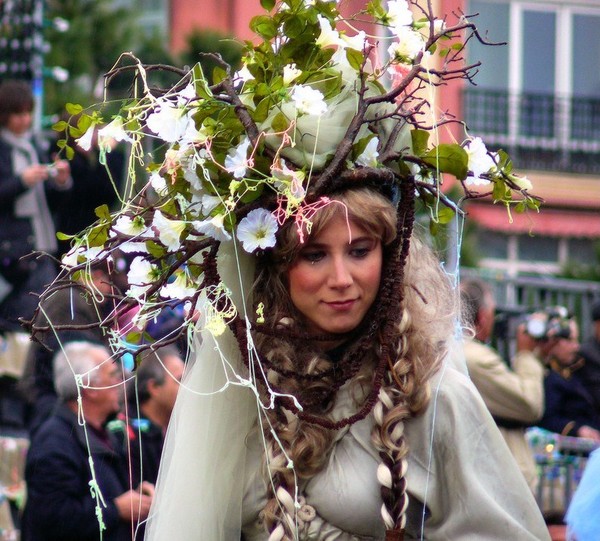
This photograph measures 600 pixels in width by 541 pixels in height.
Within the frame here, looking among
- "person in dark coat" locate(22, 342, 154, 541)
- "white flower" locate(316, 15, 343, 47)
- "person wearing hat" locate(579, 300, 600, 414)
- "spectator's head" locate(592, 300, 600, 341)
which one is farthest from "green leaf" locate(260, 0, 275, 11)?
"spectator's head" locate(592, 300, 600, 341)

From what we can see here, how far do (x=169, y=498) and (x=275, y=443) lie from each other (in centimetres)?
32

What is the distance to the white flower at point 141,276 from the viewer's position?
3.25 metres

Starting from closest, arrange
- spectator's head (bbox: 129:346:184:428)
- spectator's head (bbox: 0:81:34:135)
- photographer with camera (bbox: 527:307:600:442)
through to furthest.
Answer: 1. spectator's head (bbox: 129:346:184:428)
2. photographer with camera (bbox: 527:307:600:442)
3. spectator's head (bbox: 0:81:34:135)

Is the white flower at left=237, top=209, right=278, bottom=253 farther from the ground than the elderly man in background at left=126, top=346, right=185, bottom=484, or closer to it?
farther from the ground

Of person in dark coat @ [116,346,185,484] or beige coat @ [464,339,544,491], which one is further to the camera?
beige coat @ [464,339,544,491]

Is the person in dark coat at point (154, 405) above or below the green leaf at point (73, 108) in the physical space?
below

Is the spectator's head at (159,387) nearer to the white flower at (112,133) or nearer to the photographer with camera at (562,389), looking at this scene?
the photographer with camera at (562,389)

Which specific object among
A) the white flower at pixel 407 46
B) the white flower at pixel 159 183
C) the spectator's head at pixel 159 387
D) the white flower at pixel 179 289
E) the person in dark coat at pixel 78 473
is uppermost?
the white flower at pixel 407 46

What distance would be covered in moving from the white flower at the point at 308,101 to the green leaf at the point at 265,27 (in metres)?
0.21

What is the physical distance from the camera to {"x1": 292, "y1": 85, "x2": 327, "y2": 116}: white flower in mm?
3057

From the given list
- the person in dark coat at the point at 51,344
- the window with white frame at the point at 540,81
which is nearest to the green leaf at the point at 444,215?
the person in dark coat at the point at 51,344

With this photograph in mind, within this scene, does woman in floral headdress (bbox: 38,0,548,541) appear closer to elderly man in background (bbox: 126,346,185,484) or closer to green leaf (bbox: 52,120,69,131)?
green leaf (bbox: 52,120,69,131)

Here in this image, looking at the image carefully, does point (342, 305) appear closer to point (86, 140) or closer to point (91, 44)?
point (86, 140)

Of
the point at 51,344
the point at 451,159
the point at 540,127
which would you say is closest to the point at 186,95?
the point at 451,159
